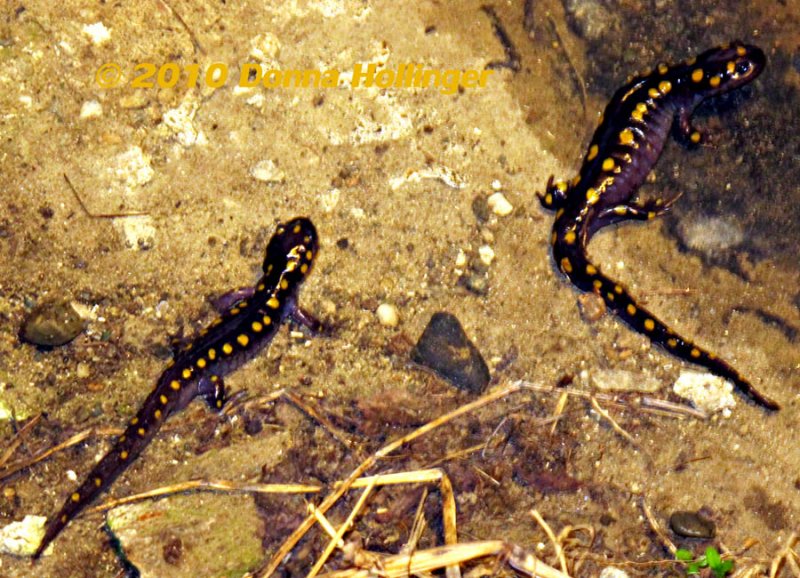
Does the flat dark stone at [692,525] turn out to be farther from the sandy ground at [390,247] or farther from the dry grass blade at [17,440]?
the dry grass blade at [17,440]

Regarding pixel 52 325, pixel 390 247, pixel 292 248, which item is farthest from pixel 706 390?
pixel 52 325

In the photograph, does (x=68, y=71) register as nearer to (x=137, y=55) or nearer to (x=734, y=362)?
(x=137, y=55)

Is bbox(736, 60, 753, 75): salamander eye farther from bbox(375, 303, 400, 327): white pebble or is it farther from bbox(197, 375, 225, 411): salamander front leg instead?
bbox(197, 375, 225, 411): salamander front leg

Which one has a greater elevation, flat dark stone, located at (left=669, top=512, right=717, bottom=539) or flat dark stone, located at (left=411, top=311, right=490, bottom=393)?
flat dark stone, located at (left=411, top=311, right=490, bottom=393)

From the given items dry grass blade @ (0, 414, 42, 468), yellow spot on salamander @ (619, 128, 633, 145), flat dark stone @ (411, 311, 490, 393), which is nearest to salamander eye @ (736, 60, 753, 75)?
yellow spot on salamander @ (619, 128, 633, 145)

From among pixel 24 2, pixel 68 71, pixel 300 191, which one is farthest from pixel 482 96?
pixel 24 2

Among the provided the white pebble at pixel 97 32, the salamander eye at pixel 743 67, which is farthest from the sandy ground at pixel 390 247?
the salamander eye at pixel 743 67

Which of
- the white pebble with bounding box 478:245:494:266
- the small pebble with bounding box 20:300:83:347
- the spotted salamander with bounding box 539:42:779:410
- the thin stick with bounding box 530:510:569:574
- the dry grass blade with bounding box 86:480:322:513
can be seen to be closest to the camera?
the thin stick with bounding box 530:510:569:574
